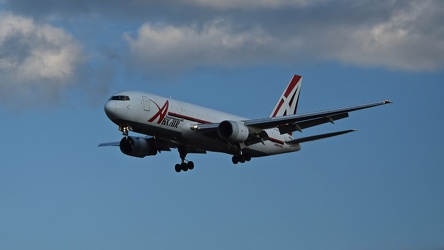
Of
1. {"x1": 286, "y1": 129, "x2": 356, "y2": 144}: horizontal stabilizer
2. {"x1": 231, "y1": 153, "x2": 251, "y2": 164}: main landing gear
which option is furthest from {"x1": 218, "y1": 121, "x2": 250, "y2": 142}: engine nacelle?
{"x1": 286, "y1": 129, "x2": 356, "y2": 144}: horizontal stabilizer

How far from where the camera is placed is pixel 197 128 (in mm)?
70875

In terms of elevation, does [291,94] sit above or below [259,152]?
above

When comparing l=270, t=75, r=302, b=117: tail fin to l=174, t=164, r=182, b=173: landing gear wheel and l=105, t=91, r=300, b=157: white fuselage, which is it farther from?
l=174, t=164, r=182, b=173: landing gear wheel

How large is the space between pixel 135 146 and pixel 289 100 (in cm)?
1521

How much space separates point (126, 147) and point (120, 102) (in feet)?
25.6

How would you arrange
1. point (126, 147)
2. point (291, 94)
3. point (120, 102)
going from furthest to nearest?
point (291, 94) → point (126, 147) → point (120, 102)

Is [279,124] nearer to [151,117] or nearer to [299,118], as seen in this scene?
[299,118]

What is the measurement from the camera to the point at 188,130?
232 ft

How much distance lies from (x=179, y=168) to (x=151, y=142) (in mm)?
2745

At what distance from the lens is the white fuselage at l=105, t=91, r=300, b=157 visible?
6850 centimetres

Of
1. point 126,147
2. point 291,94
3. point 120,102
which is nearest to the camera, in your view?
point 120,102

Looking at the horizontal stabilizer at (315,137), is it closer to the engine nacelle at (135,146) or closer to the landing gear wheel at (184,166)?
the landing gear wheel at (184,166)

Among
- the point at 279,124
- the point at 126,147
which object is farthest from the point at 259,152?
the point at 126,147

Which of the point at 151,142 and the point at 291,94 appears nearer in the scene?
the point at 151,142
